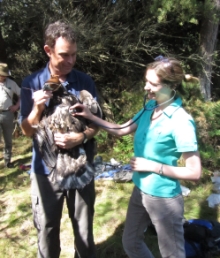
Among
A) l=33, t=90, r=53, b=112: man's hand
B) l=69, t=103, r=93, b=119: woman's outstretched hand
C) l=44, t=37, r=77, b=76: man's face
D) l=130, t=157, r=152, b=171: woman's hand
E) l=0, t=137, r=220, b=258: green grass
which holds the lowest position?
l=0, t=137, r=220, b=258: green grass

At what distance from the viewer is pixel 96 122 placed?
2.24 metres

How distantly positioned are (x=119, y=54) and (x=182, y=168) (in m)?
5.62

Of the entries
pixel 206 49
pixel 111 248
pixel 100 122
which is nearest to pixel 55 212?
pixel 100 122

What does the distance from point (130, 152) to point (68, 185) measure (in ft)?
13.6

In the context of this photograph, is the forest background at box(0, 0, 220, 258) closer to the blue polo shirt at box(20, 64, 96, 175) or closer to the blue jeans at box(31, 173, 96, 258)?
the blue jeans at box(31, 173, 96, 258)

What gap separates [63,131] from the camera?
2.03m

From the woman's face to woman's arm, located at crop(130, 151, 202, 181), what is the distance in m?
0.44

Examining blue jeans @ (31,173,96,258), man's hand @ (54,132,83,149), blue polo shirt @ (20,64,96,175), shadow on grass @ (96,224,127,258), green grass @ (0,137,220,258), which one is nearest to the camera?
man's hand @ (54,132,83,149)

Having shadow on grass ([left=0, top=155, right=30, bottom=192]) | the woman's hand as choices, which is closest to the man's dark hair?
the woman's hand

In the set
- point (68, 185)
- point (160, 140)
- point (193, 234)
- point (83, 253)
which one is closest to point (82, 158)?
point (68, 185)

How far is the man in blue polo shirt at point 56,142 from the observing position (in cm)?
209

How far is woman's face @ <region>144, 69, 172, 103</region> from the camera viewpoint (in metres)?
2.04

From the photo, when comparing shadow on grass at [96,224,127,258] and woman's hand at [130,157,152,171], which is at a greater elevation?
woman's hand at [130,157,152,171]

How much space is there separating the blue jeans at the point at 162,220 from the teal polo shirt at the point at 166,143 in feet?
0.21
